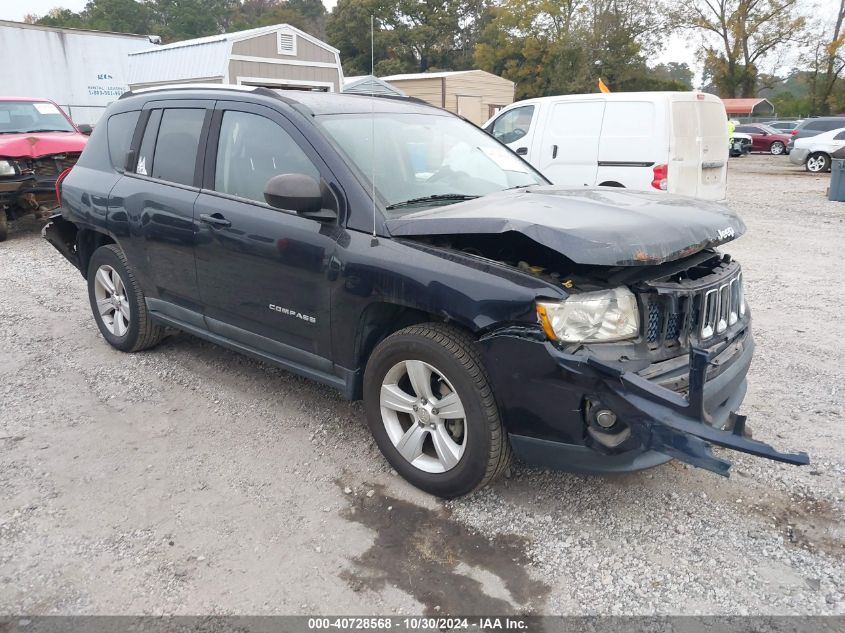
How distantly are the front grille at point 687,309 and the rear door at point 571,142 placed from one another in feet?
19.4

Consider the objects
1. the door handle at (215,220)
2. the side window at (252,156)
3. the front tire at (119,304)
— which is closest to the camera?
the side window at (252,156)

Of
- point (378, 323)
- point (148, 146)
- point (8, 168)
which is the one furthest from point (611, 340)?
point (8, 168)

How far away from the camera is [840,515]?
3.01 m

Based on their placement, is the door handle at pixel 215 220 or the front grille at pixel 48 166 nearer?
the door handle at pixel 215 220

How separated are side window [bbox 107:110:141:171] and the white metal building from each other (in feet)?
44.3

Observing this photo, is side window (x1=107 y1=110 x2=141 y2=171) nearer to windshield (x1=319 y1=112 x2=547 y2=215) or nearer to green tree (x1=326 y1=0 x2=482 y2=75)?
windshield (x1=319 y1=112 x2=547 y2=215)

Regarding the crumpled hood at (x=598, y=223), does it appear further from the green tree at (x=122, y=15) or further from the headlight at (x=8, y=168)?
the green tree at (x=122, y=15)

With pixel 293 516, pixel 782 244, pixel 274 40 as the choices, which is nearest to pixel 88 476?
pixel 293 516

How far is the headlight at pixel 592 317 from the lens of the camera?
104 inches

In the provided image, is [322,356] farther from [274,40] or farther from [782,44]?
[782,44]

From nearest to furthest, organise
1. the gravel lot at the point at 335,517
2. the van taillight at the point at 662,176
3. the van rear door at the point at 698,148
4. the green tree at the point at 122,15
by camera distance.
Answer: the gravel lot at the point at 335,517 < the van taillight at the point at 662,176 < the van rear door at the point at 698,148 < the green tree at the point at 122,15

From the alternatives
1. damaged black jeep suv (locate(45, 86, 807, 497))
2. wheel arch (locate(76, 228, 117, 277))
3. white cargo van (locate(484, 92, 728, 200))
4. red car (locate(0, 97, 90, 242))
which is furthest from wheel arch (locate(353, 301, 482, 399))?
red car (locate(0, 97, 90, 242))

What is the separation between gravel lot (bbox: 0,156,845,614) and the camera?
8.41 ft

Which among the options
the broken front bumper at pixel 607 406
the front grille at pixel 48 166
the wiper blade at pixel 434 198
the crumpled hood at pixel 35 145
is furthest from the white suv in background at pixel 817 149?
the broken front bumper at pixel 607 406
